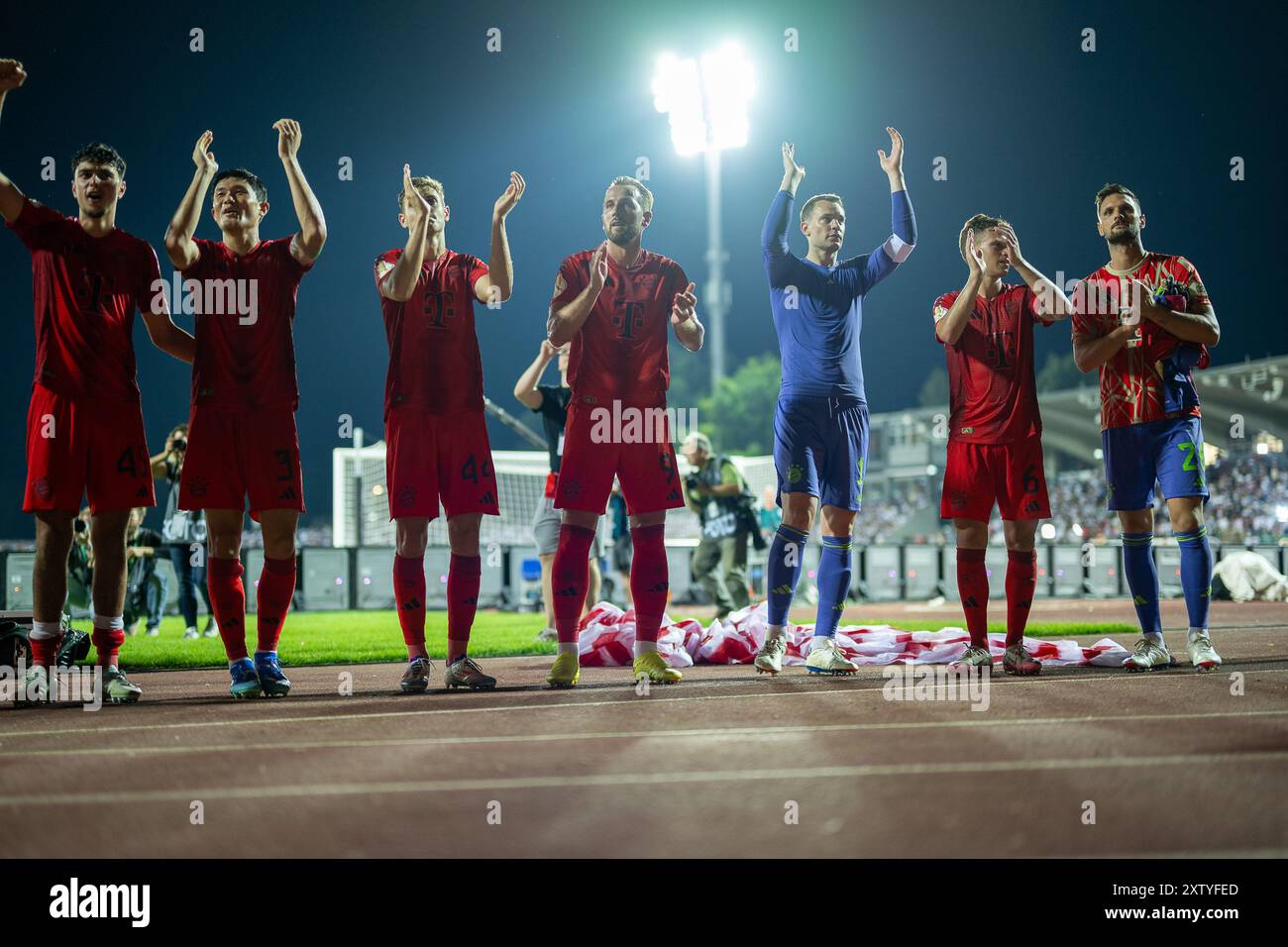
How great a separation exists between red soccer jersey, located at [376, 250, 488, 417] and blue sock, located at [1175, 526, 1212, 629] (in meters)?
4.09

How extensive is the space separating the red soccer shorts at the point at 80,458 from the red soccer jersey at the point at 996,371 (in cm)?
434

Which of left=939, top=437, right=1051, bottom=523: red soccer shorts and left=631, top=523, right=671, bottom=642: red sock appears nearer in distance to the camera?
left=631, top=523, right=671, bottom=642: red sock

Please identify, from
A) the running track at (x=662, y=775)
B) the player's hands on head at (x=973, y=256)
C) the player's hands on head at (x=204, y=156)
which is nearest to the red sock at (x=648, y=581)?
the running track at (x=662, y=775)

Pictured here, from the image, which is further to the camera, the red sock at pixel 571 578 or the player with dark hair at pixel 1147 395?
the player with dark hair at pixel 1147 395

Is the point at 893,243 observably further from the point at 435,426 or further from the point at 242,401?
the point at 242,401

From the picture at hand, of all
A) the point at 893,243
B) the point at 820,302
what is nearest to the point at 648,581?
the point at 820,302

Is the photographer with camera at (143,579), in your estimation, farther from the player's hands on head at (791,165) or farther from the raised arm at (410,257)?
the player's hands on head at (791,165)

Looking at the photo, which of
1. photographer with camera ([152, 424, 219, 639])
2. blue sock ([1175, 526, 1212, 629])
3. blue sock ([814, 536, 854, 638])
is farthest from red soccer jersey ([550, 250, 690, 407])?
photographer with camera ([152, 424, 219, 639])

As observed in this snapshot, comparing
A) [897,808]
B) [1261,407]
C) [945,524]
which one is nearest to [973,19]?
[1261,407]

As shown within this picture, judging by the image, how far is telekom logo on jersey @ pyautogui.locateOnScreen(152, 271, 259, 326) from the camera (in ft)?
15.9

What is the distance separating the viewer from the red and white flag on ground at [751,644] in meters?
6.24

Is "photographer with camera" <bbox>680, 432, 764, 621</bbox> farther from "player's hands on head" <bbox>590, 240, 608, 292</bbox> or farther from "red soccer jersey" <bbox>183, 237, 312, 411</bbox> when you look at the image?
"red soccer jersey" <bbox>183, 237, 312, 411</bbox>
